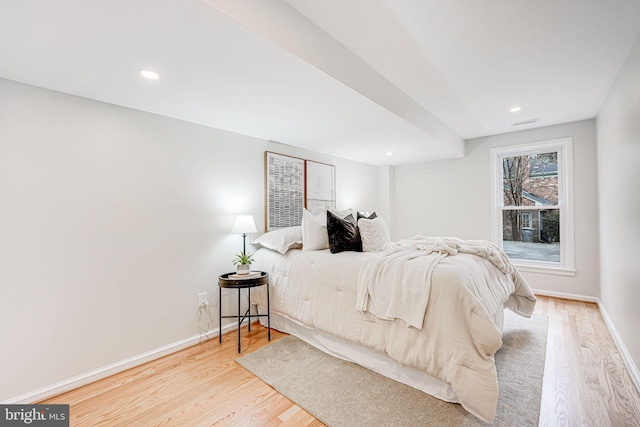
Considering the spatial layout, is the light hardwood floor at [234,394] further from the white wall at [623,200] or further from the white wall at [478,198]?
the white wall at [478,198]

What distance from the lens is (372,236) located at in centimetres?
281

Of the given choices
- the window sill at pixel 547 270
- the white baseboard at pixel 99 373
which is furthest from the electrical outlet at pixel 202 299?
the window sill at pixel 547 270

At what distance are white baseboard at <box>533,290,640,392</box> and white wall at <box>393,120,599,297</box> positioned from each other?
0.06m

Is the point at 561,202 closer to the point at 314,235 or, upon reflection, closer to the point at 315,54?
the point at 314,235

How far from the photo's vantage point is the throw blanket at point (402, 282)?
1836mm

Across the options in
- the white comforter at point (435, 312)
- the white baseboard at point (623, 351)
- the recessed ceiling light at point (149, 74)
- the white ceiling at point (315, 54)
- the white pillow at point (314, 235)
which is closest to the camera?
the white ceiling at point (315, 54)

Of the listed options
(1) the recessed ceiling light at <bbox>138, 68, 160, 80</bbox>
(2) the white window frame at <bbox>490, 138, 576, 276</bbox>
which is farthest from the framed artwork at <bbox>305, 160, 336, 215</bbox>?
(2) the white window frame at <bbox>490, 138, 576, 276</bbox>

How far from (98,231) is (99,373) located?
1.06 metres

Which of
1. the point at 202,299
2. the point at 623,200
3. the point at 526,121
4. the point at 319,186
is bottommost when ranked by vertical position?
the point at 202,299

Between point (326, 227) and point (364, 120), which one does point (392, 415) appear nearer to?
point (326, 227)

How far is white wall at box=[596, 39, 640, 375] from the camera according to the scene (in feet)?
6.34

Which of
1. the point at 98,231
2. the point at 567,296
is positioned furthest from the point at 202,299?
the point at 567,296

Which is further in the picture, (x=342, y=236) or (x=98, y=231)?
(x=342, y=236)

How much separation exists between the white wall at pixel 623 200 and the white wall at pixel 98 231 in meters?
3.33
